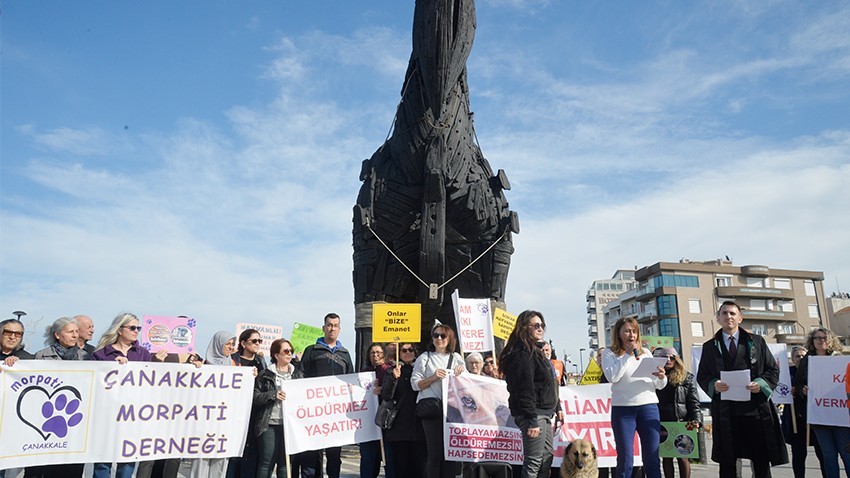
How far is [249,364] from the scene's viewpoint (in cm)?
729

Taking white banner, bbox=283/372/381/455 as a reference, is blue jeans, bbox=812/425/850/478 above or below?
below

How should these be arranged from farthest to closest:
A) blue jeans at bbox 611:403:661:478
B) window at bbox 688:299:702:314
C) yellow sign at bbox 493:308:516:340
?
window at bbox 688:299:702:314 → yellow sign at bbox 493:308:516:340 → blue jeans at bbox 611:403:661:478

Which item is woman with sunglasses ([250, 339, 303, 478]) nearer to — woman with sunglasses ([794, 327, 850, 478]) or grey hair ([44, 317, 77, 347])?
grey hair ([44, 317, 77, 347])

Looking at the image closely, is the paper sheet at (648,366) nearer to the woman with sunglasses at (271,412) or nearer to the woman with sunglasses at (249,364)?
the woman with sunglasses at (271,412)

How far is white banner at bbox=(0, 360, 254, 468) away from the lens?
616cm

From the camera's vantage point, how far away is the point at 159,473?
24.6ft

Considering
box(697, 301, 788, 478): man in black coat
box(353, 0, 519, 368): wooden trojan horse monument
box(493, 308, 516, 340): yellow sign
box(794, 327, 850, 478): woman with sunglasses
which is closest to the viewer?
box(697, 301, 788, 478): man in black coat

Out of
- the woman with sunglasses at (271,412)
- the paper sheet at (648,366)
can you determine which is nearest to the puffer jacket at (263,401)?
the woman with sunglasses at (271,412)

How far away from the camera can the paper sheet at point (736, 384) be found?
6359 mm

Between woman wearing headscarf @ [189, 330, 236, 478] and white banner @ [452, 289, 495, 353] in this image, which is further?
white banner @ [452, 289, 495, 353]

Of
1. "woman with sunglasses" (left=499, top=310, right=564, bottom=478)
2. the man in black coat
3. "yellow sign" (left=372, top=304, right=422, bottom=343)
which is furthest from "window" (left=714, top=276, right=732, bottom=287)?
"woman with sunglasses" (left=499, top=310, right=564, bottom=478)

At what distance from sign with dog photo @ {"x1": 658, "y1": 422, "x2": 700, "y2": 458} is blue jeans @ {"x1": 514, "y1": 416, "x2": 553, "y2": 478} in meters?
2.27

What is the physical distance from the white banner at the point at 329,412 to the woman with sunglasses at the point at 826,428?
471cm

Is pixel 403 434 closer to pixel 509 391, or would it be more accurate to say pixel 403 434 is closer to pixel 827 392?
Result: pixel 509 391
